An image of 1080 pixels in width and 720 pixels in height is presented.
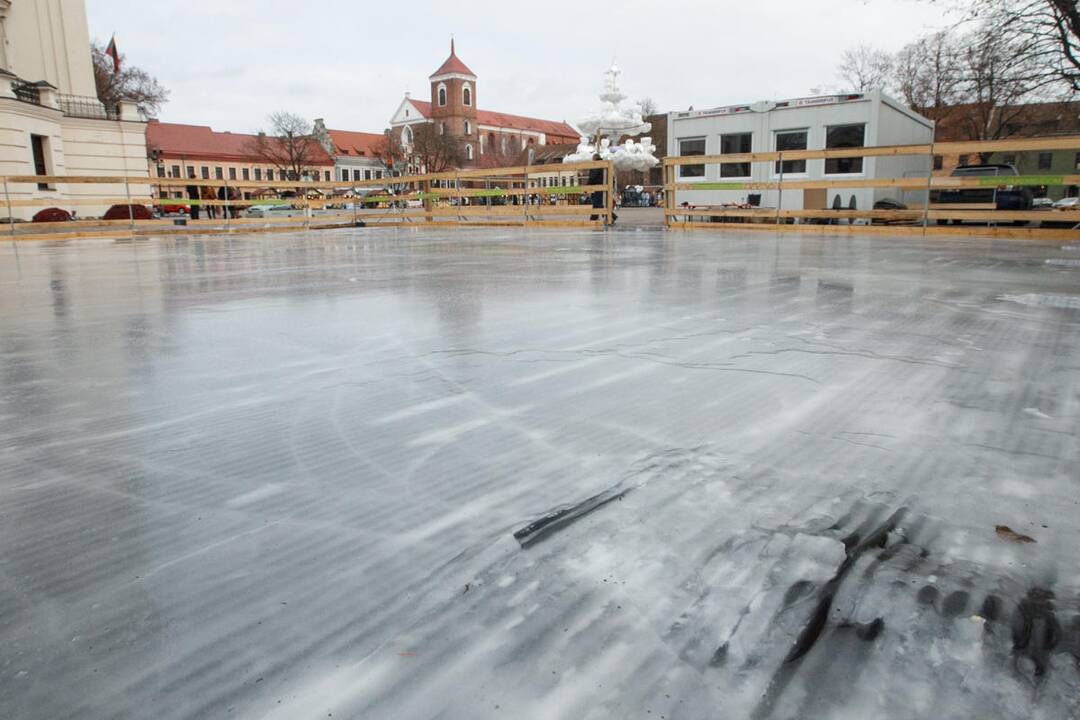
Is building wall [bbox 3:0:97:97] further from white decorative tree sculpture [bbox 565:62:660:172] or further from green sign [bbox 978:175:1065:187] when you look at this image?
green sign [bbox 978:175:1065:187]

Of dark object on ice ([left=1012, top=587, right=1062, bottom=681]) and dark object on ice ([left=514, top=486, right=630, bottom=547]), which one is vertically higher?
dark object on ice ([left=514, top=486, right=630, bottom=547])

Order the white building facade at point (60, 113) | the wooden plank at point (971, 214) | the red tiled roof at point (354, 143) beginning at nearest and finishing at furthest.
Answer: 1. the wooden plank at point (971, 214)
2. the white building facade at point (60, 113)
3. the red tiled roof at point (354, 143)

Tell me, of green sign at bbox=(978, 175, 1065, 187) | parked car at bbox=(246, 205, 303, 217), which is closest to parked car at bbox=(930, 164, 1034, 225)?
green sign at bbox=(978, 175, 1065, 187)

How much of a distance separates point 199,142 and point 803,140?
66.1 m

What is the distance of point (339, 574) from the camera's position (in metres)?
1.48

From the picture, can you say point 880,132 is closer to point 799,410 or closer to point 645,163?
point 645,163

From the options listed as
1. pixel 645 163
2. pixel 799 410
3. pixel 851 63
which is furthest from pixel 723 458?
pixel 851 63

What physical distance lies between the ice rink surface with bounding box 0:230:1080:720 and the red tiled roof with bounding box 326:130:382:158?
92652 mm

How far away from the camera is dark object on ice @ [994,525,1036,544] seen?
62.0 inches

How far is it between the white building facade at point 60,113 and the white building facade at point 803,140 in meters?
20.0

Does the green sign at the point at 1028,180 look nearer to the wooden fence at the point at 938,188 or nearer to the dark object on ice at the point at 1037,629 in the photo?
the wooden fence at the point at 938,188

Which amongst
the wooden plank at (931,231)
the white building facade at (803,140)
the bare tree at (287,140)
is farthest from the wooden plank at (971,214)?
the bare tree at (287,140)

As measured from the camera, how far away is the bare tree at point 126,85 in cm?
4088

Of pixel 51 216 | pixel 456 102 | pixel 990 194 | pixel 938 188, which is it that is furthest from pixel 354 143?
pixel 938 188
